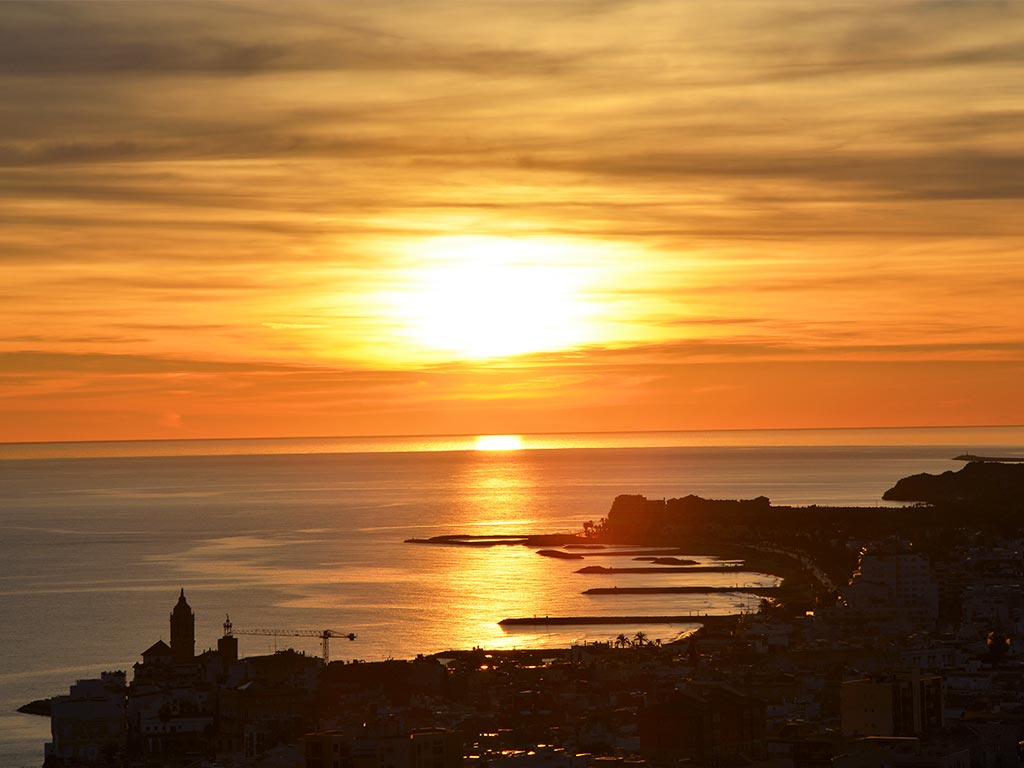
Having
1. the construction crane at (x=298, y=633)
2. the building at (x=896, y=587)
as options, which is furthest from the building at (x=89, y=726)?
the building at (x=896, y=587)

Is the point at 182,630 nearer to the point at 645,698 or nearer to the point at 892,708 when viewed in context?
the point at 645,698

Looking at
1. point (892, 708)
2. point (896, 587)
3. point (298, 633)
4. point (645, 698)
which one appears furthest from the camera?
point (298, 633)

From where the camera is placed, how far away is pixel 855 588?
93.4 meters

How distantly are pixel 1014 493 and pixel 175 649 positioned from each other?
434ft

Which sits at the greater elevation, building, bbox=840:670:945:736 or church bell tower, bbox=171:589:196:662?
church bell tower, bbox=171:589:196:662

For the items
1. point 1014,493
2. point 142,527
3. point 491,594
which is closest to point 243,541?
point 142,527

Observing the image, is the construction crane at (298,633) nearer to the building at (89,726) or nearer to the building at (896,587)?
the building at (896,587)

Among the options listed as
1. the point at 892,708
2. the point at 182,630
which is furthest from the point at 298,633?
the point at 892,708

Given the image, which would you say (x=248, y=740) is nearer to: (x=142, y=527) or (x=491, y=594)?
(x=491, y=594)

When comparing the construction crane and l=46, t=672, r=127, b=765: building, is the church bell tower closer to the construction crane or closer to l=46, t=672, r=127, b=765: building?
the construction crane

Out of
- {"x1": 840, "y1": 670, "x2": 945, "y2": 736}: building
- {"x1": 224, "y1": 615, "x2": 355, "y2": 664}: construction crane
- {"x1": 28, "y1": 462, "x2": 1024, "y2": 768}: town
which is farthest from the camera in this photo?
{"x1": 224, "y1": 615, "x2": 355, "y2": 664}: construction crane

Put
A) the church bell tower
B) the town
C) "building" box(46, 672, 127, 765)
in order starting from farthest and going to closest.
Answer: the church bell tower → "building" box(46, 672, 127, 765) → the town

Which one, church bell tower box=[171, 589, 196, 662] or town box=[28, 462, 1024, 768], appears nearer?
town box=[28, 462, 1024, 768]

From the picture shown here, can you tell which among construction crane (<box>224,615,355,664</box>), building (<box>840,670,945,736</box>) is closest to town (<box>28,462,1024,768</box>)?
building (<box>840,670,945,736</box>)
